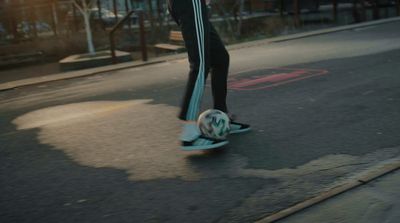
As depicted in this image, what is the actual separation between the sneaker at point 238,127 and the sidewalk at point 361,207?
177 cm

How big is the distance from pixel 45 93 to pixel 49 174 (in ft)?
16.7

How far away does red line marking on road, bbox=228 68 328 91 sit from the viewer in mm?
8023

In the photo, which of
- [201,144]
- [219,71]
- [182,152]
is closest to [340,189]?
[201,144]

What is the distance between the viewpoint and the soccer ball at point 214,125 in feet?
15.9

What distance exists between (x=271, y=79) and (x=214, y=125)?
3.85m

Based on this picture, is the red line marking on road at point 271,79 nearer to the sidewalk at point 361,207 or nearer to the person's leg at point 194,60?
the person's leg at point 194,60

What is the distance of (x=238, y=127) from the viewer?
5438 mm

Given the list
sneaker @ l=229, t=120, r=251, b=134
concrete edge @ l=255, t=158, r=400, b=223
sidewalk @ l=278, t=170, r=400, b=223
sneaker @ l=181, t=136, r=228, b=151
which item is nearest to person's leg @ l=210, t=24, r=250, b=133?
sneaker @ l=229, t=120, r=251, b=134

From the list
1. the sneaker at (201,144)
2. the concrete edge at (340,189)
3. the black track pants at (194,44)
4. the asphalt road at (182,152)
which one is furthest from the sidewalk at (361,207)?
the black track pants at (194,44)

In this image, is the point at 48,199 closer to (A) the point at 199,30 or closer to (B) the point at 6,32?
(A) the point at 199,30

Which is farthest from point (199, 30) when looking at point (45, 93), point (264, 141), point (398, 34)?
point (398, 34)

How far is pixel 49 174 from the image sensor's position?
15.1 feet

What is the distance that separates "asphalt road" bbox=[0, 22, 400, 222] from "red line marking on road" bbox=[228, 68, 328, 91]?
0.02 metres

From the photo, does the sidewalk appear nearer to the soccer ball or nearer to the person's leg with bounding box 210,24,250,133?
the soccer ball
